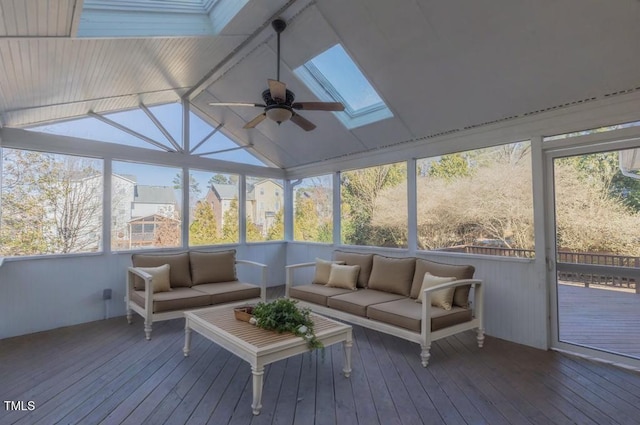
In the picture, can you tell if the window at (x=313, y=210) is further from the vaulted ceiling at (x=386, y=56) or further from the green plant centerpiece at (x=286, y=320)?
the green plant centerpiece at (x=286, y=320)

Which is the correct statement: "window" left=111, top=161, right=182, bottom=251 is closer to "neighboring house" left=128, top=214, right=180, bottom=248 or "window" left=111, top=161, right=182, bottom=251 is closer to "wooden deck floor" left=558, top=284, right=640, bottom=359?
"neighboring house" left=128, top=214, right=180, bottom=248

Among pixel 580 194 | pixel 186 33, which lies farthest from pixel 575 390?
pixel 186 33

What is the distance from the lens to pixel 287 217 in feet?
23.7

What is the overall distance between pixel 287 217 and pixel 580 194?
16.1 feet

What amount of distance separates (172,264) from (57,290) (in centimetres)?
135

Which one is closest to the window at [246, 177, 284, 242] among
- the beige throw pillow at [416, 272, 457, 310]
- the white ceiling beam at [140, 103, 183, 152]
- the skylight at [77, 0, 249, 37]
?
the white ceiling beam at [140, 103, 183, 152]

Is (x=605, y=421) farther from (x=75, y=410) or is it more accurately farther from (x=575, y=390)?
(x=75, y=410)

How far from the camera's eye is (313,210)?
22.1ft

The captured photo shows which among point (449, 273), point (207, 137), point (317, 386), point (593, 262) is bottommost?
point (317, 386)

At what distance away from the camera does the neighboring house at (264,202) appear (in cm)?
670

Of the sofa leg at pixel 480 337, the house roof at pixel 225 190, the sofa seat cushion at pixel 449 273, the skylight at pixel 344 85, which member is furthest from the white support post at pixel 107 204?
the sofa leg at pixel 480 337

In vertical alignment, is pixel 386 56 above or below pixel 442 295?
above

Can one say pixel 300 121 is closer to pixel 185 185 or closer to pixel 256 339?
pixel 256 339

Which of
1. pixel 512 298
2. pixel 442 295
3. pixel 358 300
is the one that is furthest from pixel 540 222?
pixel 358 300
